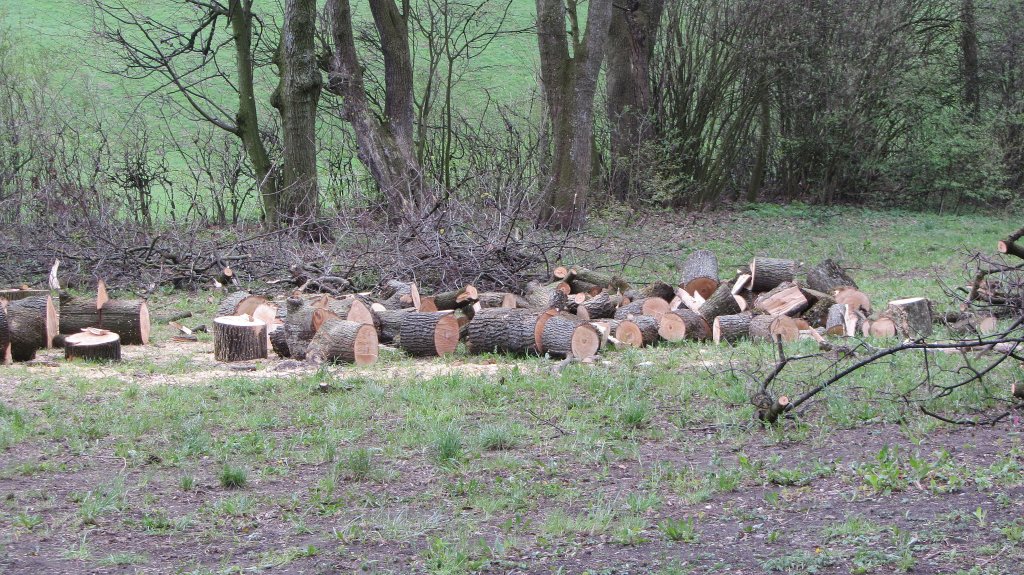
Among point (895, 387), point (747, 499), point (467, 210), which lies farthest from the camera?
point (467, 210)

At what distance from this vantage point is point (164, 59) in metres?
15.7

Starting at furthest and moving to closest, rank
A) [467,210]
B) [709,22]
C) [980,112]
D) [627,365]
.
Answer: [980,112] < [709,22] < [467,210] < [627,365]

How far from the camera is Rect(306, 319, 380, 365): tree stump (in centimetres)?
737

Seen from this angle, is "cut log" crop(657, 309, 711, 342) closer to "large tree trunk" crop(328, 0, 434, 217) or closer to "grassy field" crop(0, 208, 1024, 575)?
"grassy field" crop(0, 208, 1024, 575)

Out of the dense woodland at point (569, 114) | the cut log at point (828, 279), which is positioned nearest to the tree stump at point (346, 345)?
the cut log at point (828, 279)

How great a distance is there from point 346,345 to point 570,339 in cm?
184

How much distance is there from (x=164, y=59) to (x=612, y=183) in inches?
348

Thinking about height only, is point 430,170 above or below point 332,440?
above

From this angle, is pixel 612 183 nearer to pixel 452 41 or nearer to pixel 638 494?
pixel 452 41

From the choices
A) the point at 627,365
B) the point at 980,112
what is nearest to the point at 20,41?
the point at 627,365

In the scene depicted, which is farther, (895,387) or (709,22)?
(709,22)

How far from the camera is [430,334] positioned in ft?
25.2

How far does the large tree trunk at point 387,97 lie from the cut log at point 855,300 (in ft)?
24.7

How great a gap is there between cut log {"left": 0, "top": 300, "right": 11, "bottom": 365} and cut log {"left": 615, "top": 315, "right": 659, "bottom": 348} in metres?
5.04
